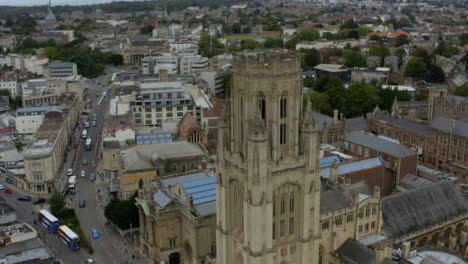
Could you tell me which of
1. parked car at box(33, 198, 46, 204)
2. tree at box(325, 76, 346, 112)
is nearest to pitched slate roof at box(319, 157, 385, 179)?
parked car at box(33, 198, 46, 204)

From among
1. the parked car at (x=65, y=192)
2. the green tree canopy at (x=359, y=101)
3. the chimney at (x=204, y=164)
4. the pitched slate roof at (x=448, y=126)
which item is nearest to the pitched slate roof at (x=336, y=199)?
the chimney at (x=204, y=164)

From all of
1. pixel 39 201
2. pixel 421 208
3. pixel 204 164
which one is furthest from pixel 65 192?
pixel 421 208

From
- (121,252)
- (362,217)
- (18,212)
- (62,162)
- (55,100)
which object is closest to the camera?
(362,217)

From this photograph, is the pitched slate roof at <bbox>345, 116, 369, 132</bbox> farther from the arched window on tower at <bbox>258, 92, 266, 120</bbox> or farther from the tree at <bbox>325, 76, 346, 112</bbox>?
the arched window on tower at <bbox>258, 92, 266, 120</bbox>

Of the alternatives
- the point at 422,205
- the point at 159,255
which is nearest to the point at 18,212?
the point at 159,255

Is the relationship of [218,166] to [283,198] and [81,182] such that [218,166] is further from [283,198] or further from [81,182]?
[81,182]

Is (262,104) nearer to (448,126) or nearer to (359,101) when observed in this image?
(448,126)
